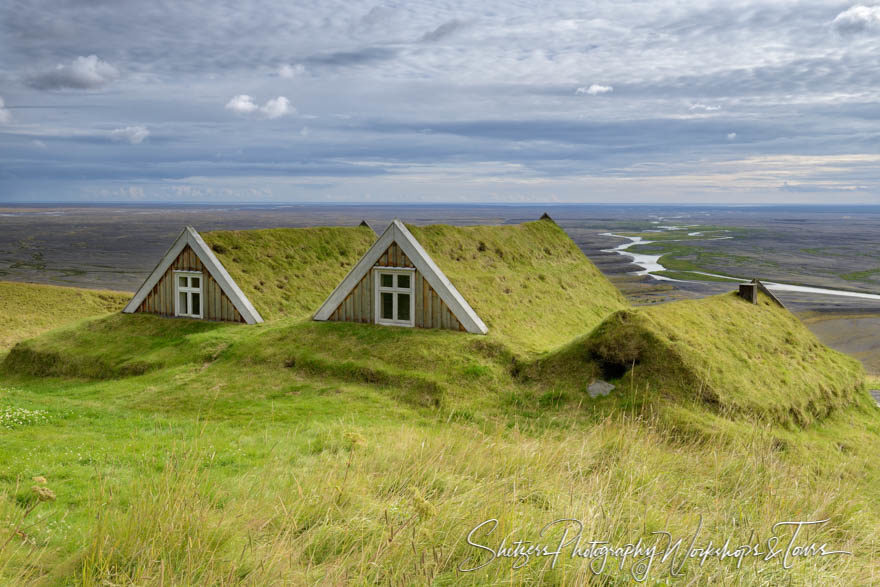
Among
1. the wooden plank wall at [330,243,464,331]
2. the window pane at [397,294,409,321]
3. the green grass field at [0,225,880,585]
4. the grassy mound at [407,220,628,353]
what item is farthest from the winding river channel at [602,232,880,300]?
the window pane at [397,294,409,321]

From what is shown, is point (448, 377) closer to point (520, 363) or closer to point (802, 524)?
point (520, 363)

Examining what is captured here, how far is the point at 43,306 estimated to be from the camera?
4050 cm

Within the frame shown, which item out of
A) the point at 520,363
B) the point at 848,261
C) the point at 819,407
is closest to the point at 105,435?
the point at 520,363

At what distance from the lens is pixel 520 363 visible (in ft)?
54.9

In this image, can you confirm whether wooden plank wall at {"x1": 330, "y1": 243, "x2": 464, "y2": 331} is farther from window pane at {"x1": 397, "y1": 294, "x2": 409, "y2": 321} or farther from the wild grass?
the wild grass

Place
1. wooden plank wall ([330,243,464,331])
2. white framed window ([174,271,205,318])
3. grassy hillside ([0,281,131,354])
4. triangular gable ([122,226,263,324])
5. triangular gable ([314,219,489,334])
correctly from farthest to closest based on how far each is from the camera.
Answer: grassy hillside ([0,281,131,354])
white framed window ([174,271,205,318])
triangular gable ([122,226,263,324])
wooden plank wall ([330,243,464,331])
triangular gable ([314,219,489,334])

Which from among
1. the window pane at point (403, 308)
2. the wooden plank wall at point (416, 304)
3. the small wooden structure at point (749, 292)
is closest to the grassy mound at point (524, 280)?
the wooden plank wall at point (416, 304)

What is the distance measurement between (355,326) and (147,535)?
14.9 m

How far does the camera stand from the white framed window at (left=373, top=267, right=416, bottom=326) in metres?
19.1

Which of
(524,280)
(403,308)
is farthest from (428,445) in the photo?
(524,280)

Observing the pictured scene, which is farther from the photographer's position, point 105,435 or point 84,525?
point 105,435

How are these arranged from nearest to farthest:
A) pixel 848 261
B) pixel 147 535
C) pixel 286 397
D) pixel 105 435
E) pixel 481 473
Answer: pixel 147 535
pixel 481 473
pixel 105 435
pixel 286 397
pixel 848 261

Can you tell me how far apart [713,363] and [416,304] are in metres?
8.66

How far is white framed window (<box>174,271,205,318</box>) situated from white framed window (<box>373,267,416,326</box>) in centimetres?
771
